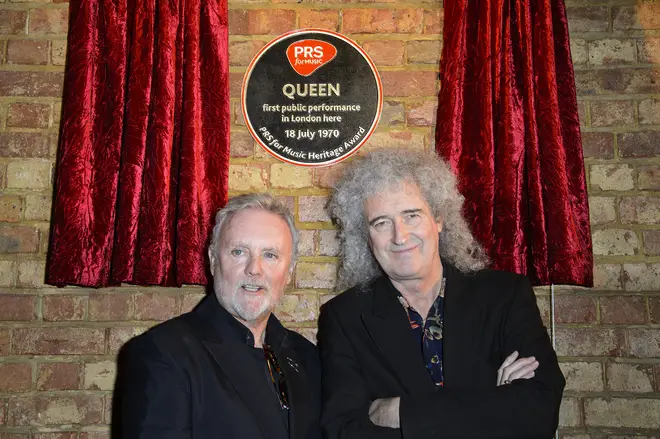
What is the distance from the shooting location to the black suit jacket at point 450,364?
1667 millimetres

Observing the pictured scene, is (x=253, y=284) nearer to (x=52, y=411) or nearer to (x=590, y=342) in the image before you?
(x=52, y=411)

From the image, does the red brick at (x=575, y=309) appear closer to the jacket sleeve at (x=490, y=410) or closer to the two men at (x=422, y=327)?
the two men at (x=422, y=327)

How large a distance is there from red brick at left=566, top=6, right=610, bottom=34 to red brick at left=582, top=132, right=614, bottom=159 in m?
0.47

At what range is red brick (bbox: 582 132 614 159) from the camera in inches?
94.3

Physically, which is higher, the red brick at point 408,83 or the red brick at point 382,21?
the red brick at point 382,21

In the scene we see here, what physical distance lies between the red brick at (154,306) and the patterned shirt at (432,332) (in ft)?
3.16

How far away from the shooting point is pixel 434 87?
2.43m

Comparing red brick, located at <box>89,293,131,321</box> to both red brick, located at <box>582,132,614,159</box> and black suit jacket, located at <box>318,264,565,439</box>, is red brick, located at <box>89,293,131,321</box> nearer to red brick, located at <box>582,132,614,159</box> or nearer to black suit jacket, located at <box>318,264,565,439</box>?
black suit jacket, located at <box>318,264,565,439</box>

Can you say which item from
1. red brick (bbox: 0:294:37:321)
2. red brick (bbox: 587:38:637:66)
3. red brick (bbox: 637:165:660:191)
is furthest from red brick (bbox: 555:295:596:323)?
red brick (bbox: 0:294:37:321)

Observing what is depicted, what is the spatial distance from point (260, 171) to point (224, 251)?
574mm

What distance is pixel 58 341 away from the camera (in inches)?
90.7

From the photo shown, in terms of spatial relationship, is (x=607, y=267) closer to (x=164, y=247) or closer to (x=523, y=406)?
(x=523, y=406)

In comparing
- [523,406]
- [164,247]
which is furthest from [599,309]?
[164,247]

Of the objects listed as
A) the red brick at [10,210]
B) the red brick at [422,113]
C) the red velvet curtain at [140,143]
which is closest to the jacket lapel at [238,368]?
the red velvet curtain at [140,143]
